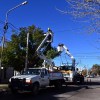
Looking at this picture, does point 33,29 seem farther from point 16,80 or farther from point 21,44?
point 16,80

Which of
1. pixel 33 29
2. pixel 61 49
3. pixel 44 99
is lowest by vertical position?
pixel 44 99

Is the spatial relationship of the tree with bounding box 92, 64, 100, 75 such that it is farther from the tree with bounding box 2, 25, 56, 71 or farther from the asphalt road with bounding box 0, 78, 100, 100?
the asphalt road with bounding box 0, 78, 100, 100

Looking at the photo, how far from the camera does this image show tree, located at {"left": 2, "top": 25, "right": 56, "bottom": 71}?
41.0 metres

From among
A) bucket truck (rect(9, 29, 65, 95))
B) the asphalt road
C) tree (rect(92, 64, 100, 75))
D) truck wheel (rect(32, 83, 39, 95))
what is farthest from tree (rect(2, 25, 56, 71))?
tree (rect(92, 64, 100, 75))

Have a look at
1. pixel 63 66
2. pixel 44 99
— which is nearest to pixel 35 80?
pixel 44 99

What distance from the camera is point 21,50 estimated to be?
4256cm

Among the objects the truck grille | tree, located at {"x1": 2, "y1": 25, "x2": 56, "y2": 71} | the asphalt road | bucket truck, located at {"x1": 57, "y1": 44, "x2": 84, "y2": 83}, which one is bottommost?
the asphalt road

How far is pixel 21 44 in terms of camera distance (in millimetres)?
43062

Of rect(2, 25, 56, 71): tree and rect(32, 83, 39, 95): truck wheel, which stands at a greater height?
rect(2, 25, 56, 71): tree

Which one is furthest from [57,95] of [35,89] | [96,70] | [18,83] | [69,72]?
[96,70]

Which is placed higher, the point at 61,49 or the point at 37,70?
the point at 61,49

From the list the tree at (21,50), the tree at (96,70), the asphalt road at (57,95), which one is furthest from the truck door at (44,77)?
the tree at (96,70)

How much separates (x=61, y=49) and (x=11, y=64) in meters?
7.14

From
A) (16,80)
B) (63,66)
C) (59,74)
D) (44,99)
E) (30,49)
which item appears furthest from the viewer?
(30,49)
